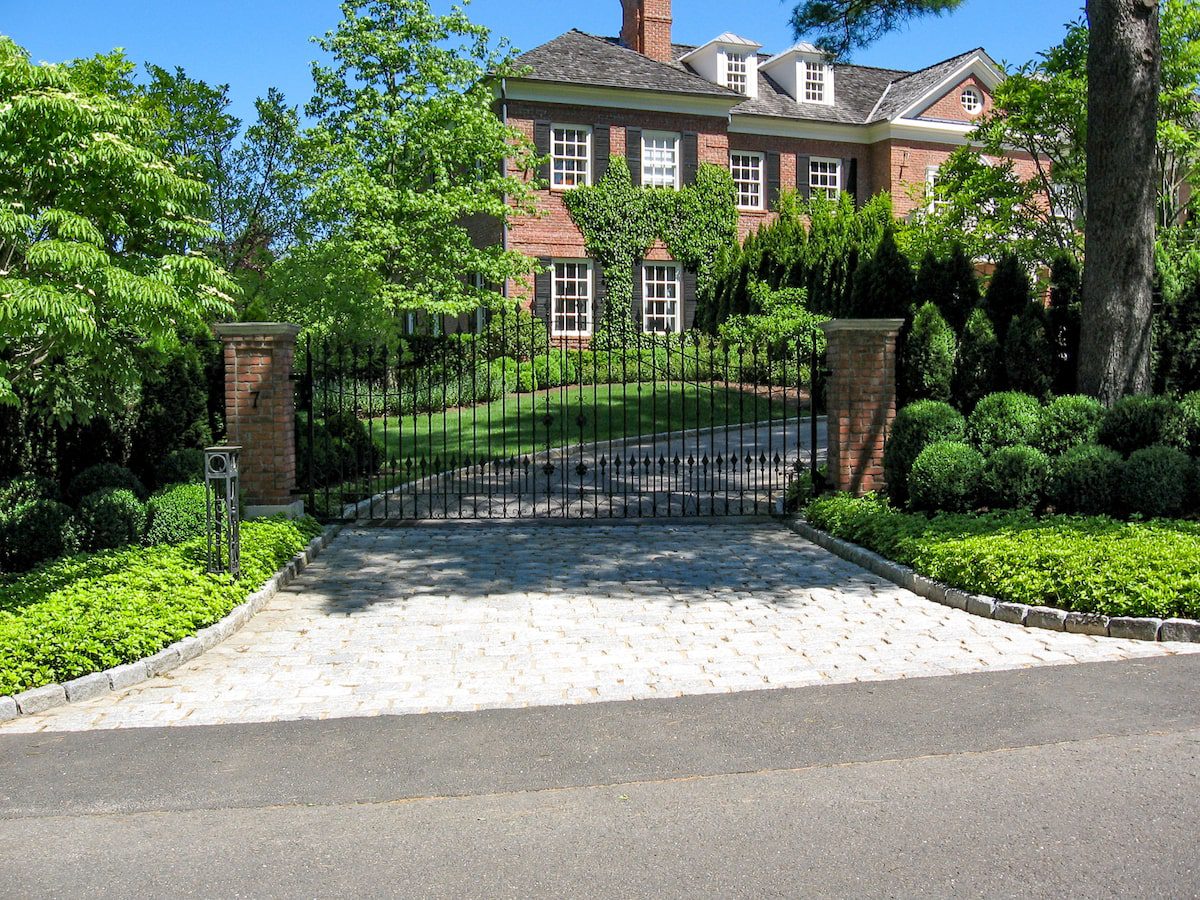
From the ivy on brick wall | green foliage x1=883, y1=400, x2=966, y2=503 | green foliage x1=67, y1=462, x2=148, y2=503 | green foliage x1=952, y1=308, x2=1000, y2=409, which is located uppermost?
the ivy on brick wall

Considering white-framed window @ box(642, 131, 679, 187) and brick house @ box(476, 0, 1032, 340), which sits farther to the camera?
white-framed window @ box(642, 131, 679, 187)

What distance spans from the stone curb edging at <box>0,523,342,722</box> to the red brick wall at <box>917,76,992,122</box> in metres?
30.5

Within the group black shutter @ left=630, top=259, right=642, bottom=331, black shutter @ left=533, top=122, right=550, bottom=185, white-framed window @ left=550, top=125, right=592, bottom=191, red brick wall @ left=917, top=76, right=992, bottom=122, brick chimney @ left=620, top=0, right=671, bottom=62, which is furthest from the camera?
red brick wall @ left=917, top=76, right=992, bottom=122

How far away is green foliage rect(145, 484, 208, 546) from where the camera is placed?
1007 centimetres

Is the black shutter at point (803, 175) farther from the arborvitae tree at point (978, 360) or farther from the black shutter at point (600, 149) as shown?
the arborvitae tree at point (978, 360)

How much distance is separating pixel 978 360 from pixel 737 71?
888 inches

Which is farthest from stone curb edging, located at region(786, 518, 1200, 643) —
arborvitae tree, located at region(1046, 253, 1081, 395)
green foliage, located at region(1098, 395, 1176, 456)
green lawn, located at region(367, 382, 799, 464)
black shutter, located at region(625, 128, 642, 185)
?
black shutter, located at region(625, 128, 642, 185)

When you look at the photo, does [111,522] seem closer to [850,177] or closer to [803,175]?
[803,175]

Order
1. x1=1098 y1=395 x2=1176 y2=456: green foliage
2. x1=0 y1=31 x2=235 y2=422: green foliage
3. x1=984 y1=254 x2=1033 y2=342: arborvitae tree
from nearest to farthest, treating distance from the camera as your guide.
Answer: x1=0 y1=31 x2=235 y2=422: green foliage < x1=1098 y1=395 x2=1176 y2=456: green foliage < x1=984 y1=254 x2=1033 y2=342: arborvitae tree

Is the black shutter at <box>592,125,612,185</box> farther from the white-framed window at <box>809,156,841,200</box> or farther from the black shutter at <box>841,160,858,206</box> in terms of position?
the black shutter at <box>841,160,858,206</box>

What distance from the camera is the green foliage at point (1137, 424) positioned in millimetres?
11008

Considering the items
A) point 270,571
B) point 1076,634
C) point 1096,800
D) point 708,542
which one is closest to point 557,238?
point 708,542

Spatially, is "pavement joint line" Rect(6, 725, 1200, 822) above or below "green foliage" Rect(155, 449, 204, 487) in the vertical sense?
below

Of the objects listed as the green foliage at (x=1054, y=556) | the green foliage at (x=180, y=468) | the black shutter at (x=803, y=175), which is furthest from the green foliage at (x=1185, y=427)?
the black shutter at (x=803, y=175)
